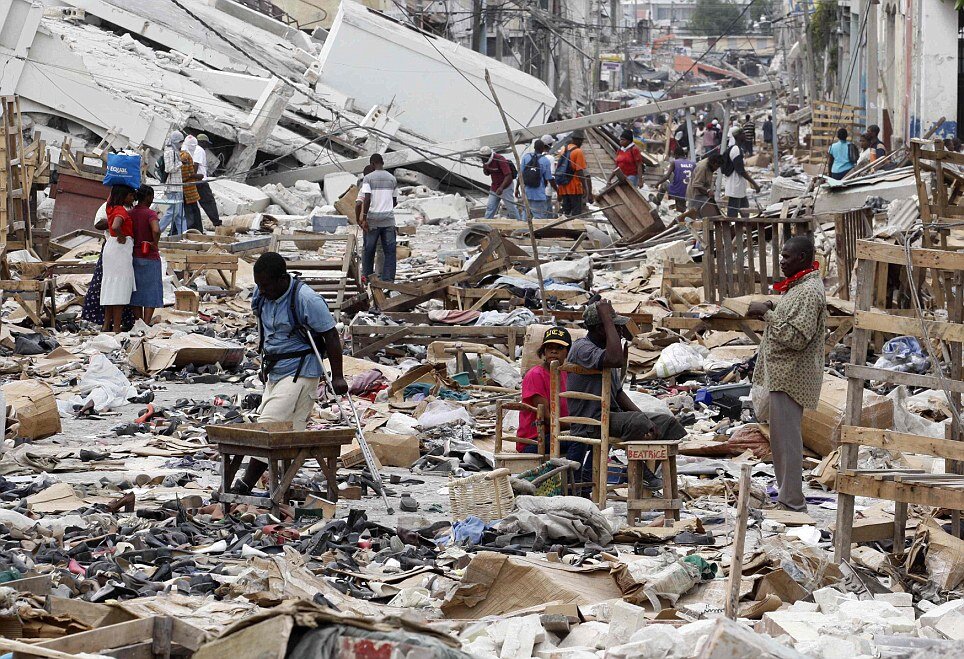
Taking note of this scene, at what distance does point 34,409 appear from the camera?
30.8 feet

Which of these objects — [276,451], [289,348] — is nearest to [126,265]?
[289,348]

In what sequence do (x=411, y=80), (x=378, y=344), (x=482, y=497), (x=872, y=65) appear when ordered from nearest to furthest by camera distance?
(x=482, y=497)
(x=378, y=344)
(x=411, y=80)
(x=872, y=65)

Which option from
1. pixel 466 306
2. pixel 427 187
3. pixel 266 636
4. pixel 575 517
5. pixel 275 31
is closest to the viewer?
pixel 266 636

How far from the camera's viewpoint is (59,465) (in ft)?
28.4

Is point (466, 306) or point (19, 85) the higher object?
point (19, 85)

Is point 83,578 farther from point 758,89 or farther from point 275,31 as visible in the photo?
point 275,31

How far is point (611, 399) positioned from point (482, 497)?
52.2 inches

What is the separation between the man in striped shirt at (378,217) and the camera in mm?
16328

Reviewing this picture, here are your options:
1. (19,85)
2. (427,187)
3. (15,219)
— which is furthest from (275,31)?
(15,219)

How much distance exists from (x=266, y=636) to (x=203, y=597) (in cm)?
→ 211

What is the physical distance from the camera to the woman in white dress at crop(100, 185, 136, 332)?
12859mm

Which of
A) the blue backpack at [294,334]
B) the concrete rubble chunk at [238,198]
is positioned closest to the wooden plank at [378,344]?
the blue backpack at [294,334]

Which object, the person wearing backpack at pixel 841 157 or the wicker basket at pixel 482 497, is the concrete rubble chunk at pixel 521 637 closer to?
the wicker basket at pixel 482 497

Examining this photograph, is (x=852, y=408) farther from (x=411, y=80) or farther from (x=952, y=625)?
(x=411, y=80)
